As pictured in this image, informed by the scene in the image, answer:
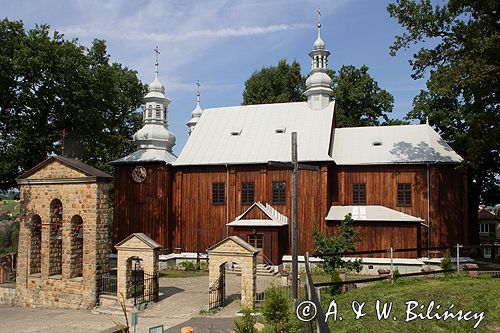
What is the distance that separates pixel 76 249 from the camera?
62.6ft

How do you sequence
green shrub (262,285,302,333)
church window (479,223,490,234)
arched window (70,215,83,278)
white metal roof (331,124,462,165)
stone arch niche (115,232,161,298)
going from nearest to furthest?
green shrub (262,285,302,333) → stone arch niche (115,232,161,298) → arched window (70,215,83,278) → white metal roof (331,124,462,165) → church window (479,223,490,234)

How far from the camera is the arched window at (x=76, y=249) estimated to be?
1886cm

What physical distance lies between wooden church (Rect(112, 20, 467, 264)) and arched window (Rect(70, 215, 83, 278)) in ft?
28.8

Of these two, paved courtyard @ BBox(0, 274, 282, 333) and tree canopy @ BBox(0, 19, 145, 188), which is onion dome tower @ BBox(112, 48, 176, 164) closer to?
tree canopy @ BBox(0, 19, 145, 188)

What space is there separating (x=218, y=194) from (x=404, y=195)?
11.2 meters

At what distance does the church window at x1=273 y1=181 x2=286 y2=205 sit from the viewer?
2661 centimetres

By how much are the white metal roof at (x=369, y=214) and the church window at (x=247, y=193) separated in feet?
15.6

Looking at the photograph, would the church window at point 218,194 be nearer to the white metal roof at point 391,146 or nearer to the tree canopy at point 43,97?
the white metal roof at point 391,146

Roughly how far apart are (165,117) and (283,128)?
900 cm

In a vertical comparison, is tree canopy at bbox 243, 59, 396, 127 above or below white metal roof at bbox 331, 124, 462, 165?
above

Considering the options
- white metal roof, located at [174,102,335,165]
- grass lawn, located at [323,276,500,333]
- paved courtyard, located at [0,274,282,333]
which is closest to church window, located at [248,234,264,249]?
white metal roof, located at [174,102,335,165]

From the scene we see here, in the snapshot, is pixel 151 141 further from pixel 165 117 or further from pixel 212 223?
pixel 212 223

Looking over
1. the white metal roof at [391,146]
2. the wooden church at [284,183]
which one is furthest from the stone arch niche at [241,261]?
the white metal roof at [391,146]

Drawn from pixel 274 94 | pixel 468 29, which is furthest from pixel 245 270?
pixel 274 94
